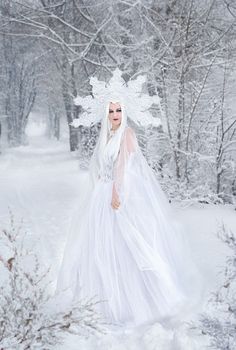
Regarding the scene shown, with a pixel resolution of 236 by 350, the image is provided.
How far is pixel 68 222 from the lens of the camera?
7375mm

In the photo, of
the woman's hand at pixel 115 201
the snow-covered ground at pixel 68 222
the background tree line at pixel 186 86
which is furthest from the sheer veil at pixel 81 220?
the background tree line at pixel 186 86

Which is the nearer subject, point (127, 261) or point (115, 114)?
point (127, 261)

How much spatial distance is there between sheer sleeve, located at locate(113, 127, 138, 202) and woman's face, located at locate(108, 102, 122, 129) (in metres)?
0.12

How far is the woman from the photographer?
3650 millimetres

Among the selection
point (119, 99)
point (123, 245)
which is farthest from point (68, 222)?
point (119, 99)

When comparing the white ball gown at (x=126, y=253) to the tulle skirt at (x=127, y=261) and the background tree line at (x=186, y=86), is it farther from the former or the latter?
the background tree line at (x=186, y=86)

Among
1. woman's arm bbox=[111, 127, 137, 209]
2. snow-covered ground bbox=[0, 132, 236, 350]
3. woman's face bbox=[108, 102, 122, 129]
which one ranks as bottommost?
snow-covered ground bbox=[0, 132, 236, 350]

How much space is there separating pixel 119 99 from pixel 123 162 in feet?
2.09

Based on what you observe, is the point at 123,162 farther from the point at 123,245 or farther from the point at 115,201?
the point at 123,245

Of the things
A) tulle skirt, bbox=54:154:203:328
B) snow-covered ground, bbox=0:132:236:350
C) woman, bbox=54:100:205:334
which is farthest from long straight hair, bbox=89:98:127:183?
snow-covered ground, bbox=0:132:236:350

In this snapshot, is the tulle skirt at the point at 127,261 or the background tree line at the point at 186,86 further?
the background tree line at the point at 186,86

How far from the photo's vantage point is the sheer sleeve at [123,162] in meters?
3.79

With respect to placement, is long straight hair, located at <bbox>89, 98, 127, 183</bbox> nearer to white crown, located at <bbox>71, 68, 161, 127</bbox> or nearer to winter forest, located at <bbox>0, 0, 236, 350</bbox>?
white crown, located at <bbox>71, 68, 161, 127</bbox>

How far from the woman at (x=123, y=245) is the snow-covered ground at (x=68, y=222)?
1.00ft
